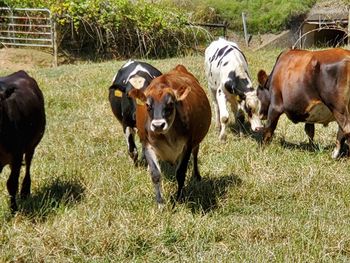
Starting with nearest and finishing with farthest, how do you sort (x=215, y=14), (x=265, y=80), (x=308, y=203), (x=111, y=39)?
(x=308, y=203), (x=265, y=80), (x=111, y=39), (x=215, y=14)

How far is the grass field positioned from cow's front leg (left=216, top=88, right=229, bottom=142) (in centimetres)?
22

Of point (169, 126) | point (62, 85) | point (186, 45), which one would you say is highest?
point (169, 126)

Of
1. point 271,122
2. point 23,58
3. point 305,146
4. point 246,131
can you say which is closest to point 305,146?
point 305,146

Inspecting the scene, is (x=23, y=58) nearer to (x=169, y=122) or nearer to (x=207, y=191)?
(x=207, y=191)

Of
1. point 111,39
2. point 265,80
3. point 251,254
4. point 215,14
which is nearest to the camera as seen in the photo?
point 251,254

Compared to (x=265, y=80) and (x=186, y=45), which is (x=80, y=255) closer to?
(x=265, y=80)

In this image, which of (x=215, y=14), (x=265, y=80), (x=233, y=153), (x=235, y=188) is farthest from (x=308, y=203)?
(x=215, y=14)

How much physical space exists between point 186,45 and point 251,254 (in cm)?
1732

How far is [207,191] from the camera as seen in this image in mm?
6180

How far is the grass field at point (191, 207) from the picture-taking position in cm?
469

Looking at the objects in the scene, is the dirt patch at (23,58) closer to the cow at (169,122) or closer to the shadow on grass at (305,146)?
the shadow on grass at (305,146)

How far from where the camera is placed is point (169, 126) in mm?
5395

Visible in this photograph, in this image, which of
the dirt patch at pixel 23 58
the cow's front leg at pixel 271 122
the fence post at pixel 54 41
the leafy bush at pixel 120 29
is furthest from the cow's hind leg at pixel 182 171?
the leafy bush at pixel 120 29

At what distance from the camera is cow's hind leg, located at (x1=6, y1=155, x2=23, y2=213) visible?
18.3 feet
